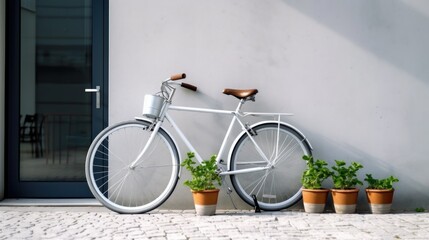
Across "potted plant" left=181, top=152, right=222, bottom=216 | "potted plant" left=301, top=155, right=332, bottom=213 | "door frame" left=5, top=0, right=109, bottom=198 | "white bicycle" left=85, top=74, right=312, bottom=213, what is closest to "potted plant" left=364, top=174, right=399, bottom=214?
"potted plant" left=301, top=155, right=332, bottom=213

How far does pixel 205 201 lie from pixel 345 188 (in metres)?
1.44

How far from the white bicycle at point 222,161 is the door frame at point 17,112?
0.38 m

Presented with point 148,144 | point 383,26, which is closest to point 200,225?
point 148,144

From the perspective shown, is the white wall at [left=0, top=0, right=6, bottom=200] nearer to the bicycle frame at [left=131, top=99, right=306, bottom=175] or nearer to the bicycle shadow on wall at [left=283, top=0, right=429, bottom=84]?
the bicycle frame at [left=131, top=99, right=306, bottom=175]

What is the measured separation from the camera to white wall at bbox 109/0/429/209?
6664 millimetres

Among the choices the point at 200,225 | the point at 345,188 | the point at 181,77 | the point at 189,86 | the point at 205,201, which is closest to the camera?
the point at 200,225

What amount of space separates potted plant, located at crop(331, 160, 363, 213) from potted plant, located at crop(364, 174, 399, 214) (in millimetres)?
153

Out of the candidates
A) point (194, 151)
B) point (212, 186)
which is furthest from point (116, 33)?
point (212, 186)

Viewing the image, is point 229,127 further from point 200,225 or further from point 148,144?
point 200,225

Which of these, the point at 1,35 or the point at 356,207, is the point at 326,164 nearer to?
the point at 356,207

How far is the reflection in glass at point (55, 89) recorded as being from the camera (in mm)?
6883

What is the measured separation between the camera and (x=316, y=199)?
6320 millimetres

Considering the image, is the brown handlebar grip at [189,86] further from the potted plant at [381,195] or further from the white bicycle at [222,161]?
the potted plant at [381,195]

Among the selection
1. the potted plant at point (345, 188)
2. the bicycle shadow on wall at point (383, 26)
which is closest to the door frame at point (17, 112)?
the bicycle shadow on wall at point (383, 26)
